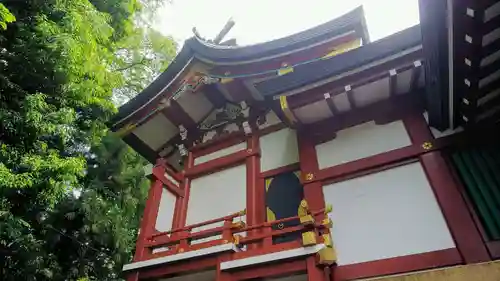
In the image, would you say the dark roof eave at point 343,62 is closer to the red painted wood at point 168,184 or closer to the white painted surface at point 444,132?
the white painted surface at point 444,132

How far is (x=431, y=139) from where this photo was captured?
5.10 m

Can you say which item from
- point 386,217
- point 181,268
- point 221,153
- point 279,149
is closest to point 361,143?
point 386,217

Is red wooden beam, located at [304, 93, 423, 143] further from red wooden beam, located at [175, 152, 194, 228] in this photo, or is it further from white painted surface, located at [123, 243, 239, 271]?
red wooden beam, located at [175, 152, 194, 228]

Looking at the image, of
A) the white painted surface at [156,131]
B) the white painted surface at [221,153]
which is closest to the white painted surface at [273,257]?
the white painted surface at [221,153]

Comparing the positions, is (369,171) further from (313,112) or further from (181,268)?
(181,268)

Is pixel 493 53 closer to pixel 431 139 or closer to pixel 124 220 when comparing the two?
pixel 431 139

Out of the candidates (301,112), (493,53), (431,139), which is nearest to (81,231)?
(301,112)

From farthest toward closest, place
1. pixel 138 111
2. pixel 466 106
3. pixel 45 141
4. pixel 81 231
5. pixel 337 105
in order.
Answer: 1. pixel 81 231
2. pixel 138 111
3. pixel 45 141
4. pixel 337 105
5. pixel 466 106

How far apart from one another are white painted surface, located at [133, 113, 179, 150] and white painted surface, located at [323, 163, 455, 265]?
4146mm

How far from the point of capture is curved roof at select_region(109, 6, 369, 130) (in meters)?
5.93

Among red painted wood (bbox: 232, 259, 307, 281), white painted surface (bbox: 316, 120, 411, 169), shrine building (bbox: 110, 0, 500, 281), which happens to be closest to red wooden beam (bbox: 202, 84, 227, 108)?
shrine building (bbox: 110, 0, 500, 281)

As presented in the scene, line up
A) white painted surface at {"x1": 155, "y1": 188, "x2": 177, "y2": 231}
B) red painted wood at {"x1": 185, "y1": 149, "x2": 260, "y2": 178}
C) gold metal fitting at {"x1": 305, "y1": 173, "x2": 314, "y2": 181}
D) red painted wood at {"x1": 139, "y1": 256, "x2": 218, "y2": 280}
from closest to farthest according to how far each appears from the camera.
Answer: red painted wood at {"x1": 139, "y1": 256, "x2": 218, "y2": 280} < gold metal fitting at {"x1": 305, "y1": 173, "x2": 314, "y2": 181} < white painted surface at {"x1": 155, "y1": 188, "x2": 177, "y2": 231} < red painted wood at {"x1": 185, "y1": 149, "x2": 260, "y2": 178}

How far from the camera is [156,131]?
8.05 meters

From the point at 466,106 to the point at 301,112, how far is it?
2302mm
